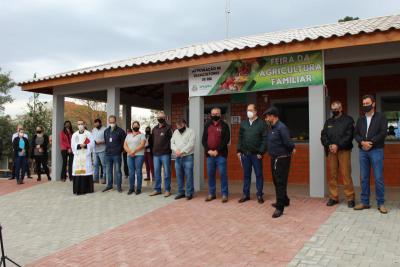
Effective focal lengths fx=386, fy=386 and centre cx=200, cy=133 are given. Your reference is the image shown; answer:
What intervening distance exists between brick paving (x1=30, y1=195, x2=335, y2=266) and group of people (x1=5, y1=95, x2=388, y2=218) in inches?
17.6

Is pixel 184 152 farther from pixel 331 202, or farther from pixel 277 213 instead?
pixel 331 202

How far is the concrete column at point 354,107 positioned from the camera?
31.1ft

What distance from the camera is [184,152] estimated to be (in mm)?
7836

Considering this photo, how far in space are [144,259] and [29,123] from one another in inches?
671

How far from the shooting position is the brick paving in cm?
453

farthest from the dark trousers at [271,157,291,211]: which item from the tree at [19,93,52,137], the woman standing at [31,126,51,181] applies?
the tree at [19,93,52,137]

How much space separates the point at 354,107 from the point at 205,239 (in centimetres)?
610

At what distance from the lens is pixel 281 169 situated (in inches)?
245

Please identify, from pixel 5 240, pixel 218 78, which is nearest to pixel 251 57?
pixel 218 78

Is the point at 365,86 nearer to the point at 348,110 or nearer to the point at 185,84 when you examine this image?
the point at 348,110

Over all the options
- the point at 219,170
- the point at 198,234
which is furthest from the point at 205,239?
the point at 219,170

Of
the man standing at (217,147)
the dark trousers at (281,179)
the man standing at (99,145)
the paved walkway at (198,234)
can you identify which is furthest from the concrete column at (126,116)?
the dark trousers at (281,179)

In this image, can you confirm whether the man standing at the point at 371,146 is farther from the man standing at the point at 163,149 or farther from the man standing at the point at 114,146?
the man standing at the point at 114,146

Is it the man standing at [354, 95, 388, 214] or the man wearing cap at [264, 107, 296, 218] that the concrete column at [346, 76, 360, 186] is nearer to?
the man standing at [354, 95, 388, 214]
